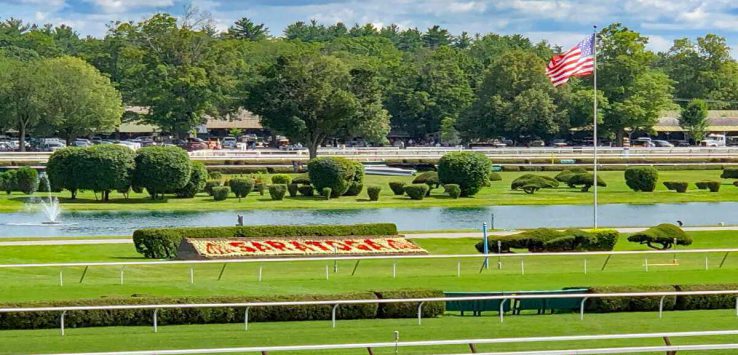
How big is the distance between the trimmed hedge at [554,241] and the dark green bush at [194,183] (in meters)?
32.3

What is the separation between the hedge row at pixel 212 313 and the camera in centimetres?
2584

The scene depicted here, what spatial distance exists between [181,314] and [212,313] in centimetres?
57

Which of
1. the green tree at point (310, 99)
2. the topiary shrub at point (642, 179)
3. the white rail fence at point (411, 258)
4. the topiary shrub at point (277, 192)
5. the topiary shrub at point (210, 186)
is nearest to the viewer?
the white rail fence at point (411, 258)

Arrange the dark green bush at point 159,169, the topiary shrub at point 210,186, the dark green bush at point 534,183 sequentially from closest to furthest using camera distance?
the dark green bush at point 159,169 → the topiary shrub at point 210,186 → the dark green bush at point 534,183

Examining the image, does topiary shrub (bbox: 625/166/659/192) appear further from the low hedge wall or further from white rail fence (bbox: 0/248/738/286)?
white rail fence (bbox: 0/248/738/286)

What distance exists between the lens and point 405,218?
67.2 metres

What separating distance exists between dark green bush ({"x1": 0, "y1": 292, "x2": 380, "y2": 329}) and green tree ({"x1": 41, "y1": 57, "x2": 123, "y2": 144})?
9146 cm

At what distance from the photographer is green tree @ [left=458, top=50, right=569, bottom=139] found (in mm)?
128625

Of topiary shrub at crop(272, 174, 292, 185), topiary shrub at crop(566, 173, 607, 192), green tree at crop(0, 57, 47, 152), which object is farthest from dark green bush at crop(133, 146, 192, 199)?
green tree at crop(0, 57, 47, 152)

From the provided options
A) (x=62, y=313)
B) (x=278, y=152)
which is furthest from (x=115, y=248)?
(x=278, y=152)

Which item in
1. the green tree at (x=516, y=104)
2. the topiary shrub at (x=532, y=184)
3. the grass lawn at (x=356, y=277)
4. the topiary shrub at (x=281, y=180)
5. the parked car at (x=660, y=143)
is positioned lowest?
the parked car at (x=660, y=143)

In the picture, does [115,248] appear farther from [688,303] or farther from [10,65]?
[10,65]

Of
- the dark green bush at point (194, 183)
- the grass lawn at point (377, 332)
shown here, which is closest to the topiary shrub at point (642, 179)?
the dark green bush at point (194, 183)

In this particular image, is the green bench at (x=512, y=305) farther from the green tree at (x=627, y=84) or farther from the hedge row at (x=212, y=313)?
the green tree at (x=627, y=84)
